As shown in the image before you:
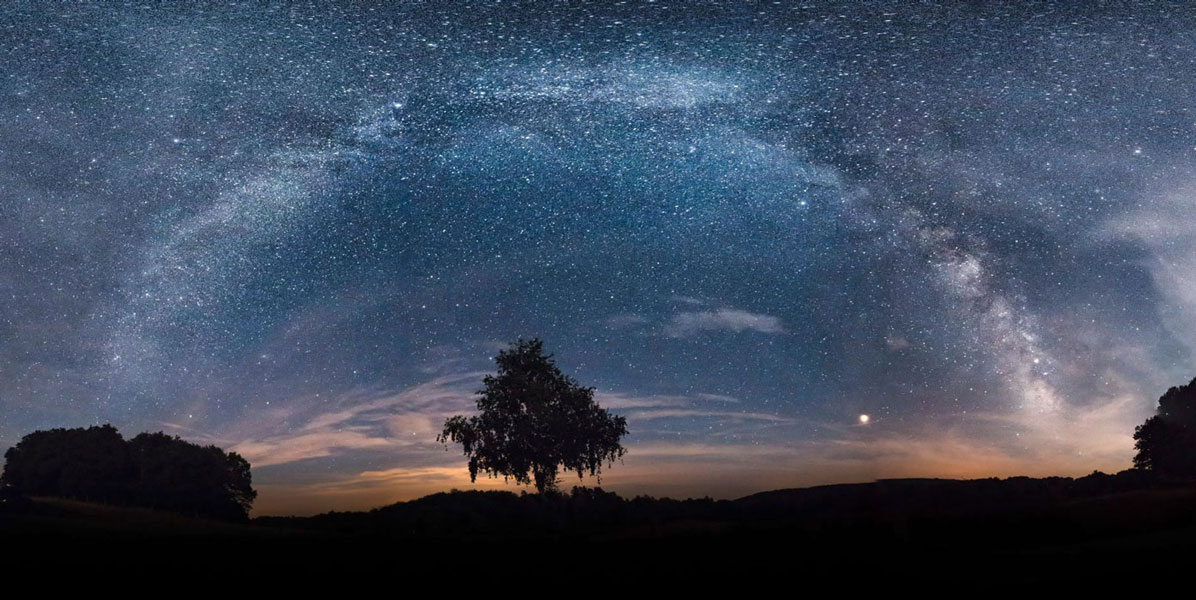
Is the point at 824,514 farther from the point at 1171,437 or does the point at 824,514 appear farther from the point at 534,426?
the point at 1171,437

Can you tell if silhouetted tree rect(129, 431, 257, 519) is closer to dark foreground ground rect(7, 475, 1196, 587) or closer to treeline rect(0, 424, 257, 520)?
treeline rect(0, 424, 257, 520)

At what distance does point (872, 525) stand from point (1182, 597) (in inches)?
481

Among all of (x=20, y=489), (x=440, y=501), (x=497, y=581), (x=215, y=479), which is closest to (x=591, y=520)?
(x=440, y=501)

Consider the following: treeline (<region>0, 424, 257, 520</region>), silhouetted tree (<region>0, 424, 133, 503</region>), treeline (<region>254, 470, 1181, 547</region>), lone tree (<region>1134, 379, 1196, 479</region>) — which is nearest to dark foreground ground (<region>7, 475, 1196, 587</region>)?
treeline (<region>254, 470, 1181, 547</region>)

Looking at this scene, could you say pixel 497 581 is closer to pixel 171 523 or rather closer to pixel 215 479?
pixel 171 523

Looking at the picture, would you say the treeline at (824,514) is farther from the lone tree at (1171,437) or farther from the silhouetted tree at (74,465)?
the silhouetted tree at (74,465)

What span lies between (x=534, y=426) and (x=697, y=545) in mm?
24185

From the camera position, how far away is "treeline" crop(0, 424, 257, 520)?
55.8 m

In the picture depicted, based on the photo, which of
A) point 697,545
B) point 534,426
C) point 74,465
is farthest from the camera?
point 74,465

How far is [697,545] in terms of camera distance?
22328mm

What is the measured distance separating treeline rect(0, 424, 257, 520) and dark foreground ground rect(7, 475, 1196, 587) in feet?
70.6

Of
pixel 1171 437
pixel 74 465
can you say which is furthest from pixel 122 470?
pixel 1171 437

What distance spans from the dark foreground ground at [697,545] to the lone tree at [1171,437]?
1961cm

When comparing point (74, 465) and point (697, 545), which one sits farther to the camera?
point (74, 465)
